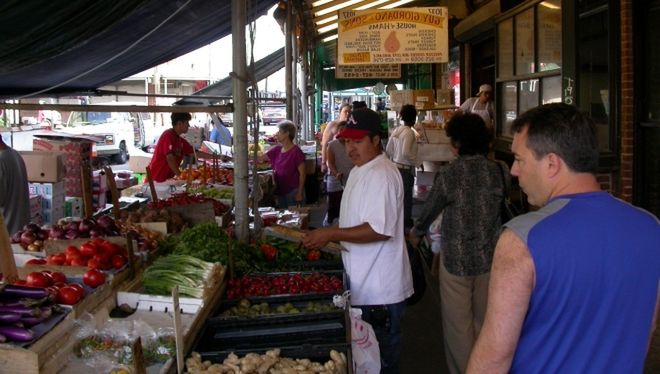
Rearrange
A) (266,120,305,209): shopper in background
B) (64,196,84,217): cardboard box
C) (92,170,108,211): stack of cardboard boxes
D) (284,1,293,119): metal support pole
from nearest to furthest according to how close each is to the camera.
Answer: (266,120,305,209): shopper in background → (64,196,84,217): cardboard box → (92,170,108,211): stack of cardboard boxes → (284,1,293,119): metal support pole

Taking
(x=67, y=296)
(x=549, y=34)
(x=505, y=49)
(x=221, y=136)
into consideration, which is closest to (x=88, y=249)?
(x=67, y=296)

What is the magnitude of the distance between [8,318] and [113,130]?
24762mm

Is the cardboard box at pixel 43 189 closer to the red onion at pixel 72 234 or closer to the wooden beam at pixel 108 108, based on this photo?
the red onion at pixel 72 234

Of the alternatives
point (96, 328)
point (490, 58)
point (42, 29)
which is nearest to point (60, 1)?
point (42, 29)

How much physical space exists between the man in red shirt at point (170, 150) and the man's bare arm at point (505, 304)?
7.29 meters

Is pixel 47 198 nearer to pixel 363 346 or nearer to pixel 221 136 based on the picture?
pixel 363 346

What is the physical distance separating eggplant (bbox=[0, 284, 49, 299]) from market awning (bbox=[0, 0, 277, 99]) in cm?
134

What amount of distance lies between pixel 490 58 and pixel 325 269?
11.2m

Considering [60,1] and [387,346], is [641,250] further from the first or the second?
[60,1]

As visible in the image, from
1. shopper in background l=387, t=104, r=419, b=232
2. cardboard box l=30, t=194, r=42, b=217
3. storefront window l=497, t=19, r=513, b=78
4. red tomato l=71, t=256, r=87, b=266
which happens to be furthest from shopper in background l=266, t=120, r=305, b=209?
red tomato l=71, t=256, r=87, b=266

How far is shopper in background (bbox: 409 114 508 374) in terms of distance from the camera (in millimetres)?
4531

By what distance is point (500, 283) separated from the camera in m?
1.94

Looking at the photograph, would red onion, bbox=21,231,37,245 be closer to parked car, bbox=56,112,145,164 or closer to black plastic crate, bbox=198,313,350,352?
black plastic crate, bbox=198,313,350,352

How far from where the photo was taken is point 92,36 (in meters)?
4.55
